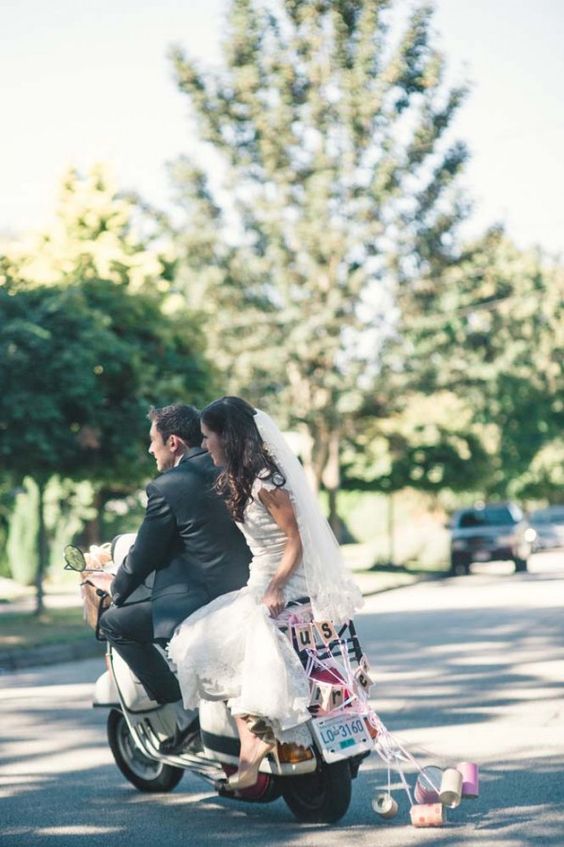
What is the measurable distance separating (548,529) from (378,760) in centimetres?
4687

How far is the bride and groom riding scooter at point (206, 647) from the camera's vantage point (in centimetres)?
628

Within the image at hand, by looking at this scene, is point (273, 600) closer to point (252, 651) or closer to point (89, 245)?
point (252, 651)

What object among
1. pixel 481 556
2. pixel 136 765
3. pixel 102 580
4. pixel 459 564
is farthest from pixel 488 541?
pixel 102 580

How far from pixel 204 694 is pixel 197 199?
2952cm

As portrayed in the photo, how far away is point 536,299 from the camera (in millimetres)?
50750

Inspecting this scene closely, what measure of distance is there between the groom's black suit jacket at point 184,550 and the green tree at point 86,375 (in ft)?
37.6

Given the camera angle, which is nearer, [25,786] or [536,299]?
[25,786]

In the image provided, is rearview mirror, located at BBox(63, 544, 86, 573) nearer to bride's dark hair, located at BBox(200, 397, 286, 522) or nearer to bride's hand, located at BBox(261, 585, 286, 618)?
bride's dark hair, located at BBox(200, 397, 286, 522)

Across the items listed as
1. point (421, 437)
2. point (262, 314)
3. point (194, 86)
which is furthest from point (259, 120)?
point (421, 437)

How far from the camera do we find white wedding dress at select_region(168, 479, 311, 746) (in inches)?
241

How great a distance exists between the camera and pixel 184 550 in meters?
6.64

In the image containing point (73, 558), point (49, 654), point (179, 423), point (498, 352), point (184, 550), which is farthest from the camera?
point (498, 352)

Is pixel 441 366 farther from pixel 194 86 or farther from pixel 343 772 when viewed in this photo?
pixel 343 772

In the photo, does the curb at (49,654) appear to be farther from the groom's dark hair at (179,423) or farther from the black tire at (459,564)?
the black tire at (459,564)
